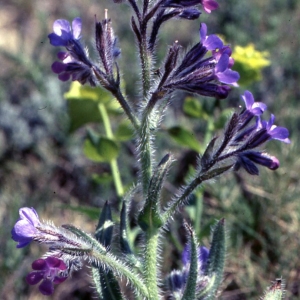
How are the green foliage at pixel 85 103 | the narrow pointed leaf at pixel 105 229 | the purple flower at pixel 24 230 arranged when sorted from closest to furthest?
the purple flower at pixel 24 230 → the narrow pointed leaf at pixel 105 229 → the green foliage at pixel 85 103

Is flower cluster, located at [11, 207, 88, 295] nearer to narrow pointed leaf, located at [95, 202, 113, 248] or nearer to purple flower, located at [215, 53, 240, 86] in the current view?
narrow pointed leaf, located at [95, 202, 113, 248]

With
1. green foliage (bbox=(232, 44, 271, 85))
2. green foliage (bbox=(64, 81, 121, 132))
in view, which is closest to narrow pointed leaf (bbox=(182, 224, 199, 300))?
green foliage (bbox=(64, 81, 121, 132))

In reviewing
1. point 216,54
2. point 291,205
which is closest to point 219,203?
point 291,205

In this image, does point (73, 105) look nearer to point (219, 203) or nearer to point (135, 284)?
point (219, 203)

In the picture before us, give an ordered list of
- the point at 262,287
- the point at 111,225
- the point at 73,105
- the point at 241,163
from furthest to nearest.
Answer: the point at 73,105 → the point at 262,287 → the point at 111,225 → the point at 241,163

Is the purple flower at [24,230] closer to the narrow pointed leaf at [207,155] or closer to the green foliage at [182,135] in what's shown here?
the narrow pointed leaf at [207,155]

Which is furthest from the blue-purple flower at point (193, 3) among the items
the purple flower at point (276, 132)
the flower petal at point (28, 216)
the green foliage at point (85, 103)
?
the green foliage at point (85, 103)

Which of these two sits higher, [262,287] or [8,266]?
[262,287]
